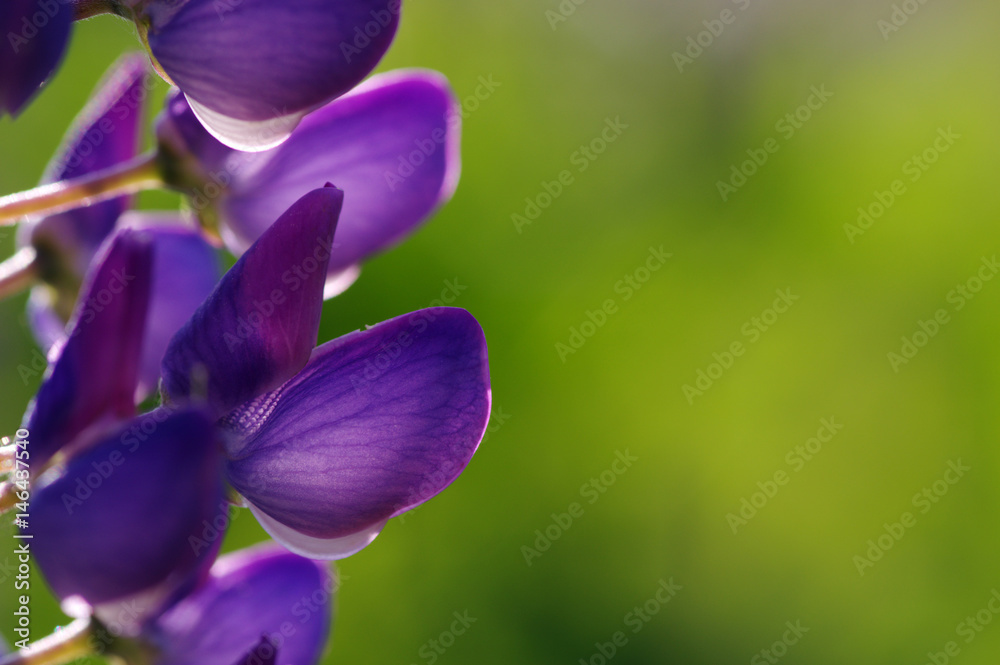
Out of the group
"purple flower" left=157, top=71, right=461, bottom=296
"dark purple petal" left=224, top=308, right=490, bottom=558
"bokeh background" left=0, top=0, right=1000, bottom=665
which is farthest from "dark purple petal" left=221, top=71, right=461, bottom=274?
"bokeh background" left=0, top=0, right=1000, bottom=665

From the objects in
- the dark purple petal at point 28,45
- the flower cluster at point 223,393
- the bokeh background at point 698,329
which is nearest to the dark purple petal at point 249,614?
the flower cluster at point 223,393

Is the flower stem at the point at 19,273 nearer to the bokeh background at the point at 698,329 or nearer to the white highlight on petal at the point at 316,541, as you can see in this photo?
the white highlight on petal at the point at 316,541

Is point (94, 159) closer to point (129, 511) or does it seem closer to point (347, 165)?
point (347, 165)

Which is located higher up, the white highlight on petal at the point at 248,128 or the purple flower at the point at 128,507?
the white highlight on petal at the point at 248,128

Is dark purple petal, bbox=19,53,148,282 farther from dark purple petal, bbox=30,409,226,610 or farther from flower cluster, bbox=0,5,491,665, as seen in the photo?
dark purple petal, bbox=30,409,226,610

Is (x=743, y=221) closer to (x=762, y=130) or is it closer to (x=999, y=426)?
(x=762, y=130)

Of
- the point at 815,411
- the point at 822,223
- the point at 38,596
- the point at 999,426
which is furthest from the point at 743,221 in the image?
the point at 38,596

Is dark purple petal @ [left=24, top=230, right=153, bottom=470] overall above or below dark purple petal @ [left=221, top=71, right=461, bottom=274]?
below
